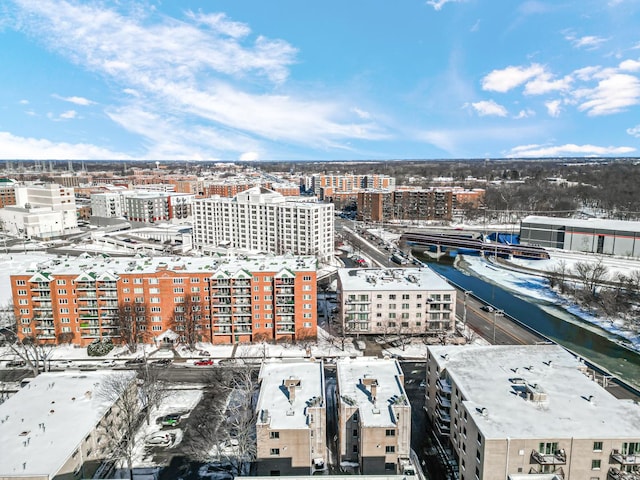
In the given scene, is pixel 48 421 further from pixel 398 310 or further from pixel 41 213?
pixel 41 213

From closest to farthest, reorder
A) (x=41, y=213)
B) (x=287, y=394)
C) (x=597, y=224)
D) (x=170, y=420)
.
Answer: (x=287, y=394) → (x=170, y=420) → (x=597, y=224) → (x=41, y=213)

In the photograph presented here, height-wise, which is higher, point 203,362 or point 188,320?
point 188,320

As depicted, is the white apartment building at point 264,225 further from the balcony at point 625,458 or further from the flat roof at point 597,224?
the balcony at point 625,458

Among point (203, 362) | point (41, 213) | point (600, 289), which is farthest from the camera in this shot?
point (41, 213)

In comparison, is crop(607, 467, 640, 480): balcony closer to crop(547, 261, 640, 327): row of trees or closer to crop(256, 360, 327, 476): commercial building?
crop(256, 360, 327, 476): commercial building

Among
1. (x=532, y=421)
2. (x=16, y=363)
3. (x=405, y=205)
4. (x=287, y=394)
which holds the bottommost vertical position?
(x=16, y=363)

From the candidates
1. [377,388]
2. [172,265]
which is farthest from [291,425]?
[172,265]
